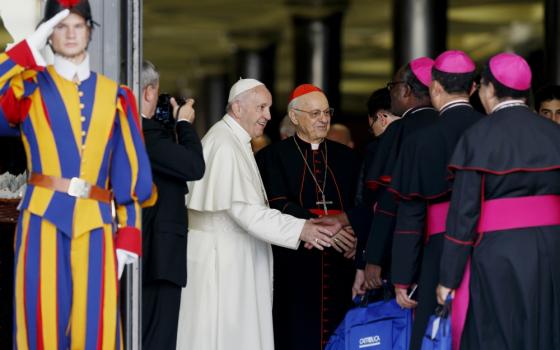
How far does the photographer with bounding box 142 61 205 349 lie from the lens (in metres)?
5.32

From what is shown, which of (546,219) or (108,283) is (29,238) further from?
(546,219)

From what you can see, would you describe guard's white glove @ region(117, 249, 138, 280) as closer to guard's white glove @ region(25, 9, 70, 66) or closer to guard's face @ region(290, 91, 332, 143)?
guard's white glove @ region(25, 9, 70, 66)

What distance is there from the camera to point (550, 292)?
16.1ft

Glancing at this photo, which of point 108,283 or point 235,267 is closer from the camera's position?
point 108,283

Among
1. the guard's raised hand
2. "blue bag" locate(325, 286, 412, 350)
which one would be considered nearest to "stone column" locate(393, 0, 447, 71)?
"blue bag" locate(325, 286, 412, 350)

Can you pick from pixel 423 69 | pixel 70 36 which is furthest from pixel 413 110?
pixel 70 36

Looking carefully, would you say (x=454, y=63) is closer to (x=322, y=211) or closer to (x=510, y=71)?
(x=510, y=71)

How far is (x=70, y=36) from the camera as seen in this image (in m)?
4.18

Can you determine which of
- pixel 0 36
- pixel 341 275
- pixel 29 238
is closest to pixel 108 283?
pixel 29 238

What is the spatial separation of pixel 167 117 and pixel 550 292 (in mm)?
2029

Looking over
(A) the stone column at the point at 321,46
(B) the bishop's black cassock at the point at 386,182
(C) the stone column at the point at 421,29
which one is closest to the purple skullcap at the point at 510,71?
(B) the bishop's black cassock at the point at 386,182

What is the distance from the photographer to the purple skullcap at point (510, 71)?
16.0 ft

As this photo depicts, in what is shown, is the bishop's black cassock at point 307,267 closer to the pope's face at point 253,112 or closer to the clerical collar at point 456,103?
the pope's face at point 253,112

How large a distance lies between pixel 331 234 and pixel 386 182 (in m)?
0.56
